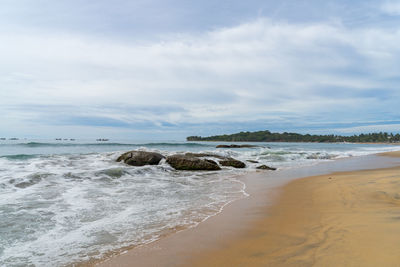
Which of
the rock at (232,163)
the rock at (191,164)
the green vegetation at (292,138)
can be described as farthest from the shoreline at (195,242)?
the green vegetation at (292,138)

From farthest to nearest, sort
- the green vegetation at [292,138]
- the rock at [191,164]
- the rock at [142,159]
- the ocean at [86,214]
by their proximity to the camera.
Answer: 1. the green vegetation at [292,138]
2. the rock at [142,159]
3. the rock at [191,164]
4. the ocean at [86,214]

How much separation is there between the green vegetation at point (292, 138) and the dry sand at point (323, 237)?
100 meters

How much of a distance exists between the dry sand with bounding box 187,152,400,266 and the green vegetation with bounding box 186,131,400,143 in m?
100

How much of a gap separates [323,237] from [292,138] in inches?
Answer: 4698

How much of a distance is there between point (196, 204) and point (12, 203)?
12.4 ft

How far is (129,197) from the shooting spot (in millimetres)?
6051

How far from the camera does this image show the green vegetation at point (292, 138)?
108688 mm

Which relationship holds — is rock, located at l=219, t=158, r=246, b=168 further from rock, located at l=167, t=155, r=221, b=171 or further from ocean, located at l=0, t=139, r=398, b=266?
ocean, located at l=0, t=139, r=398, b=266

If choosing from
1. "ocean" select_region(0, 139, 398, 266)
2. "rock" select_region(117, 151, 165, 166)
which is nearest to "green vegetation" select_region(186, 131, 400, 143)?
"rock" select_region(117, 151, 165, 166)

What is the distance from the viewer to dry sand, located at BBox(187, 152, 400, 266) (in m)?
2.39

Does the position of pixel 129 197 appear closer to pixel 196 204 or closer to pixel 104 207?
pixel 104 207

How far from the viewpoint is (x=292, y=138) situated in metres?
115

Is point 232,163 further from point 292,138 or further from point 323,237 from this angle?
point 292,138

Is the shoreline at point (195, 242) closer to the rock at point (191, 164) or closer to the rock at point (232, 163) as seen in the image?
the rock at point (191, 164)
